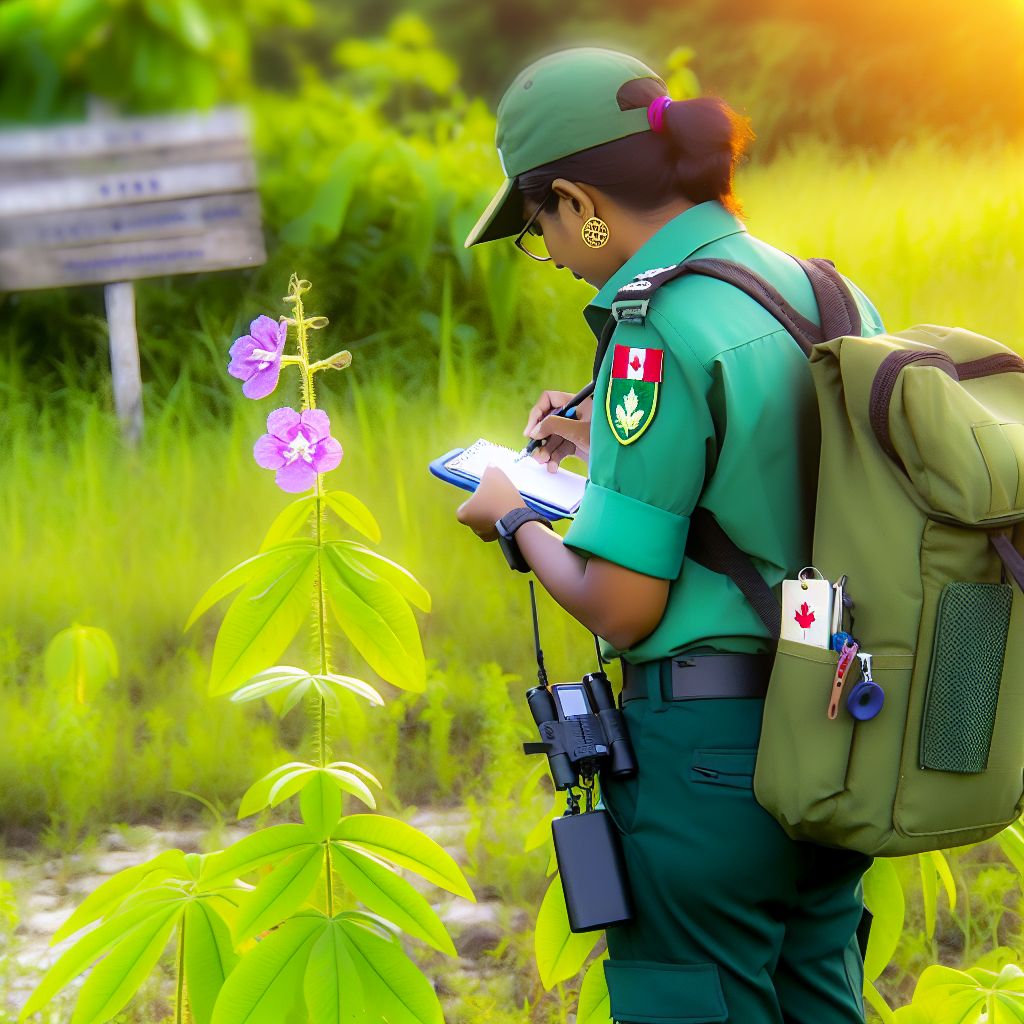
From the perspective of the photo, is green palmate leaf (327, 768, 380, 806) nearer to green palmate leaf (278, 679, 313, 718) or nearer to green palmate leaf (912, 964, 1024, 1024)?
green palmate leaf (278, 679, 313, 718)

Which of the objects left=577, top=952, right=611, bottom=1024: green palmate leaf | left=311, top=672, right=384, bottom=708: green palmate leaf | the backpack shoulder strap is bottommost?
left=577, top=952, right=611, bottom=1024: green palmate leaf

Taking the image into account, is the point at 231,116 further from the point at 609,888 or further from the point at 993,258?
the point at 609,888

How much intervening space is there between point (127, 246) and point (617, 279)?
1575 millimetres

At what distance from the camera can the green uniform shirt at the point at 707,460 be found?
1.30 metres

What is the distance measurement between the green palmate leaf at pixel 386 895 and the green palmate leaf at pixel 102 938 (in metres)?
0.20

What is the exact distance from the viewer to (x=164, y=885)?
1675 millimetres

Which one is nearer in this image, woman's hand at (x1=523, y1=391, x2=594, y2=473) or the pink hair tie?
the pink hair tie

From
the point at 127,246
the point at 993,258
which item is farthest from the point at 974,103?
the point at 127,246

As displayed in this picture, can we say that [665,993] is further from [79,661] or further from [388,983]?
[79,661]

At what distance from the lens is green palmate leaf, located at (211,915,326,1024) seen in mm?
1579

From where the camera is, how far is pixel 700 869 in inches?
53.6

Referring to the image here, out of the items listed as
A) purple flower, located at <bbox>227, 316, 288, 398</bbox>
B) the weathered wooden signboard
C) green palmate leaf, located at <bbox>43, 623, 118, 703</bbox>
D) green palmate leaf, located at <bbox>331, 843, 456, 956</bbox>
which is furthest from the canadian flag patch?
the weathered wooden signboard

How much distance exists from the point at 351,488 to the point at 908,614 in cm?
160

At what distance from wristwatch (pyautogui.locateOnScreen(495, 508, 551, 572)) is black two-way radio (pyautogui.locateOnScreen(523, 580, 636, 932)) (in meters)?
0.15
